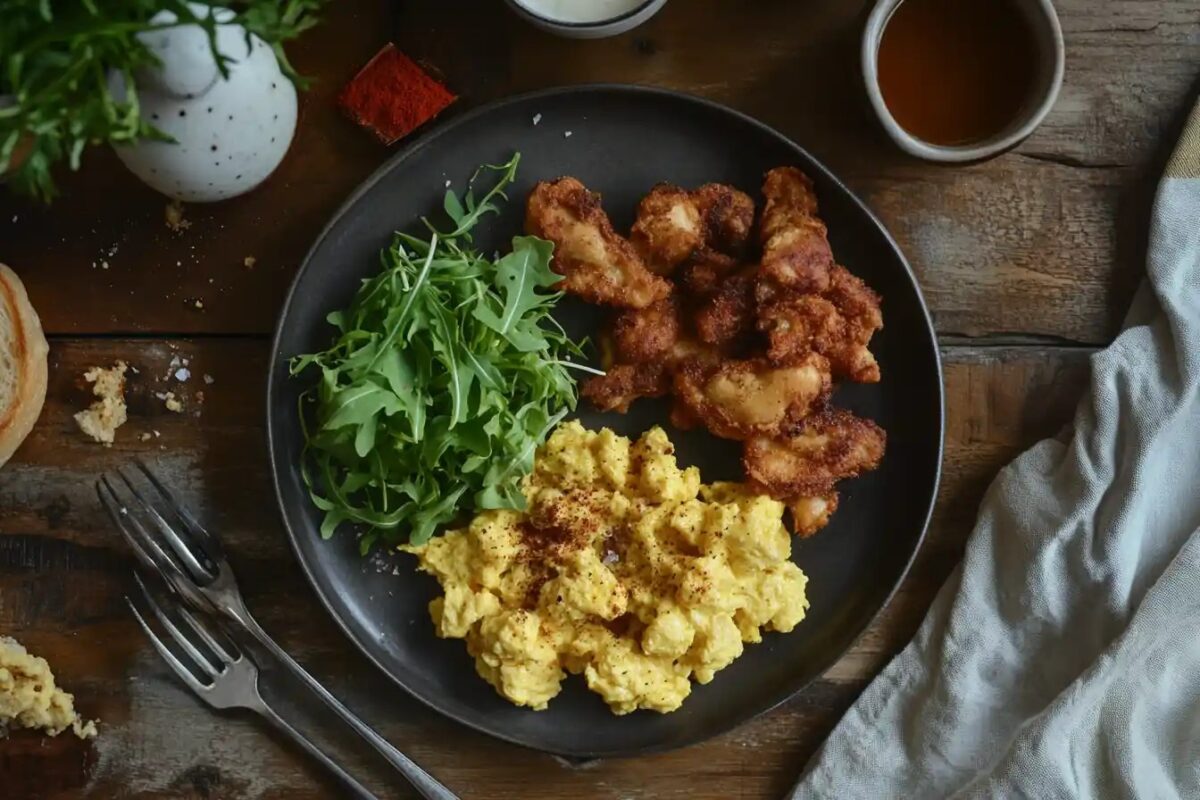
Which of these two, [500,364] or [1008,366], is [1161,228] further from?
[500,364]

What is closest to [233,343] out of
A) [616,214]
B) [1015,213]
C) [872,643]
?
[616,214]

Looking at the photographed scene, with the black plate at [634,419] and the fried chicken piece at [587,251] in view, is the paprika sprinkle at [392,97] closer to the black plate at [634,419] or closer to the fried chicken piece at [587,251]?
the black plate at [634,419]

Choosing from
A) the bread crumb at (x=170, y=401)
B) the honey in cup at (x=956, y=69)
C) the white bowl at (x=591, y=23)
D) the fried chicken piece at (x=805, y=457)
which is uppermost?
the white bowl at (x=591, y=23)

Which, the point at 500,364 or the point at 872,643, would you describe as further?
the point at 872,643

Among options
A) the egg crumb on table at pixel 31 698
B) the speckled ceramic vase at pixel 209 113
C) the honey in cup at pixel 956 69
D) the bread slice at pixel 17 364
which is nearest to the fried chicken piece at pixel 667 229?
the honey in cup at pixel 956 69

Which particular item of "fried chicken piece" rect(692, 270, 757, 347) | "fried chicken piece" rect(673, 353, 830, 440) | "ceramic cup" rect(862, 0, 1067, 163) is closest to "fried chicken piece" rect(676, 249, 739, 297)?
"fried chicken piece" rect(692, 270, 757, 347)

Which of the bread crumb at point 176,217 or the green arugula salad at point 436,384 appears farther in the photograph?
the bread crumb at point 176,217

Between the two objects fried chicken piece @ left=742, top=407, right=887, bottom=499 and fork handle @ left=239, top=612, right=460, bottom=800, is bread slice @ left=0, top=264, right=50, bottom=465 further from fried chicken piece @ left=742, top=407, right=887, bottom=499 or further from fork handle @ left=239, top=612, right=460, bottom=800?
fried chicken piece @ left=742, top=407, right=887, bottom=499
